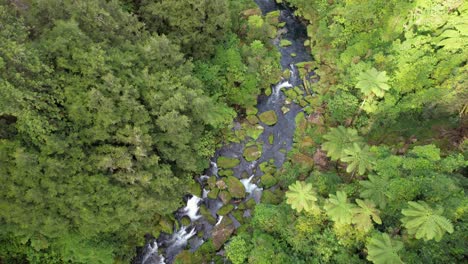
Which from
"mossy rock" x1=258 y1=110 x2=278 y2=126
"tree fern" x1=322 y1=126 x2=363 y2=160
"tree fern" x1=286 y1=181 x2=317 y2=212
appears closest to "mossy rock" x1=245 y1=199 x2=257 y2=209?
"tree fern" x1=286 y1=181 x2=317 y2=212

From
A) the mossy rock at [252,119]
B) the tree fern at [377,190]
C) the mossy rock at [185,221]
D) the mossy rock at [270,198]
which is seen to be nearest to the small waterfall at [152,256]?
the mossy rock at [185,221]

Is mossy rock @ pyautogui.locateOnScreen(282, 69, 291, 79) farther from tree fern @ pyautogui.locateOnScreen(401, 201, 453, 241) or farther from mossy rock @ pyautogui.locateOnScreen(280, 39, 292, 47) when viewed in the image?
tree fern @ pyautogui.locateOnScreen(401, 201, 453, 241)

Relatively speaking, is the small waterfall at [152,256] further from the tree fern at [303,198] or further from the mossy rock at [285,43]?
the mossy rock at [285,43]

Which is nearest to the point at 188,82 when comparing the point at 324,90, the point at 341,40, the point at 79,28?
the point at 79,28

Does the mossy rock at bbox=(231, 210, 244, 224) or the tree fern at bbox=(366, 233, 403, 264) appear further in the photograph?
the mossy rock at bbox=(231, 210, 244, 224)

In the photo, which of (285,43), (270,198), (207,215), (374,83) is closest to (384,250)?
(270,198)
